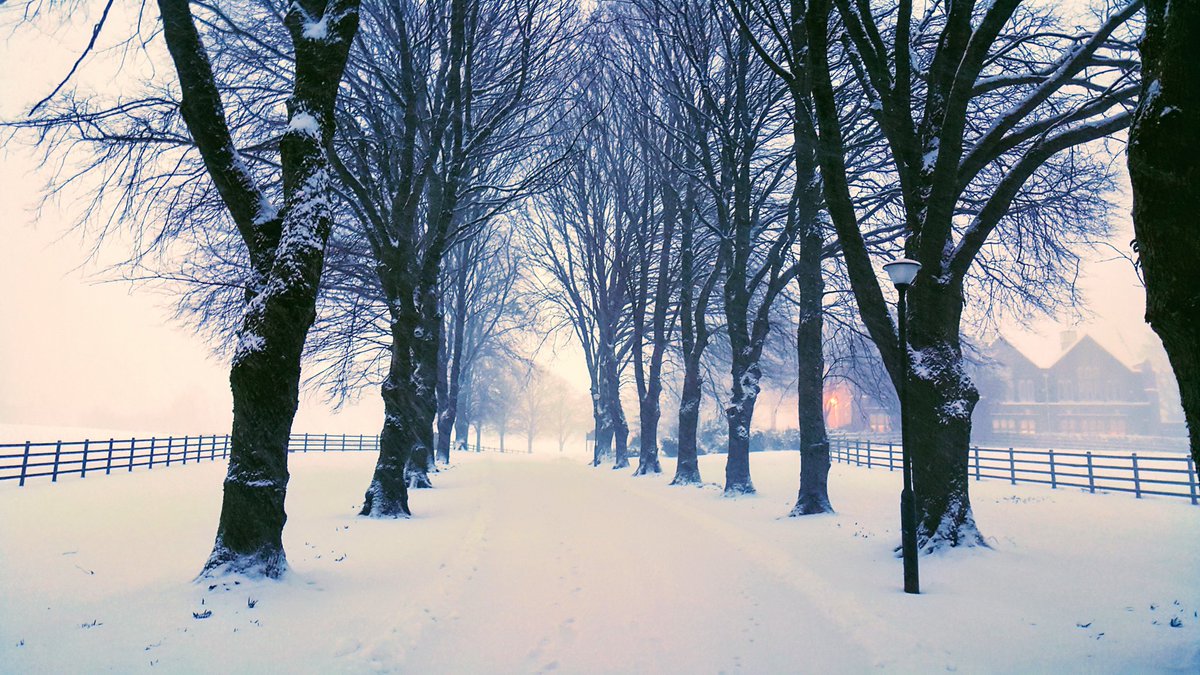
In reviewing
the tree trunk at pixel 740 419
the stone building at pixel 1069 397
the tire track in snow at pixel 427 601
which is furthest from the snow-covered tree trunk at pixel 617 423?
the stone building at pixel 1069 397

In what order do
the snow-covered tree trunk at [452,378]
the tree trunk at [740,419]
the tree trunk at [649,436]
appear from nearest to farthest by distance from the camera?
the tree trunk at [740,419] < the tree trunk at [649,436] < the snow-covered tree trunk at [452,378]

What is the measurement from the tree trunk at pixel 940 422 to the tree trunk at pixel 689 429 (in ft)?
36.4

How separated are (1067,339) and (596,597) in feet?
230

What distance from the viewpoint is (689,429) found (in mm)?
19703

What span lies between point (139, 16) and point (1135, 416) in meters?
66.9

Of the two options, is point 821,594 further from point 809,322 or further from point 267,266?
point 809,322

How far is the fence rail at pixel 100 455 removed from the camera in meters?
16.0

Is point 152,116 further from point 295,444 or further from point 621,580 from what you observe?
point 295,444

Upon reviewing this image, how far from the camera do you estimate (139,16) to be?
23.6 ft

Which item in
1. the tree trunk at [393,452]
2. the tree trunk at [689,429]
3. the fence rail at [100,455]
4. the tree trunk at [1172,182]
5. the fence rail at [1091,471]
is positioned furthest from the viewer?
the tree trunk at [689,429]

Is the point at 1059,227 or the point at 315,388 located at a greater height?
the point at 1059,227

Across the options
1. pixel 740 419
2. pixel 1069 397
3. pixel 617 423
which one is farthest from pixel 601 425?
pixel 1069 397

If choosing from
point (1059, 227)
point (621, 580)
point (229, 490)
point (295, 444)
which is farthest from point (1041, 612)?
point (295, 444)

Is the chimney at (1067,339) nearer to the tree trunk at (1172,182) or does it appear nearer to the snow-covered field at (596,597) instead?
the snow-covered field at (596,597)
